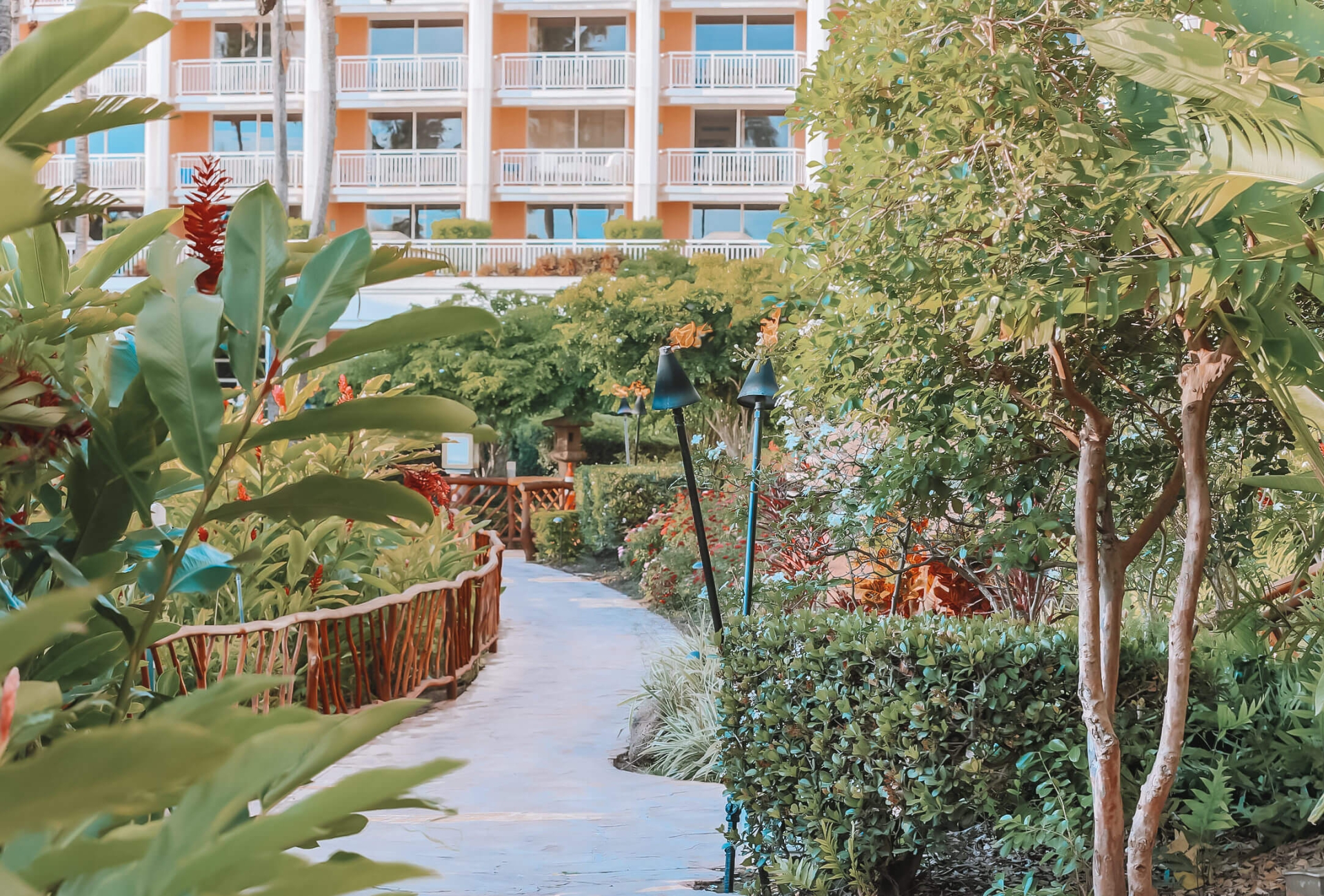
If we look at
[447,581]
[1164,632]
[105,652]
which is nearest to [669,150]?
[447,581]

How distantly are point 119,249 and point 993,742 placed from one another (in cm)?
285

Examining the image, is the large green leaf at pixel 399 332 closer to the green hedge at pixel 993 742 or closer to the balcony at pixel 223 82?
the green hedge at pixel 993 742

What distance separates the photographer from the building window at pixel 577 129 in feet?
88.6

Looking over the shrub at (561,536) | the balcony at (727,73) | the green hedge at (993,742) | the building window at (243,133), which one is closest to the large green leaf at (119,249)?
the green hedge at (993,742)

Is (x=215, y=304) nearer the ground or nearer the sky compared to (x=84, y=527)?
nearer the sky

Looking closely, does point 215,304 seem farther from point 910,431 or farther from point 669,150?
point 669,150

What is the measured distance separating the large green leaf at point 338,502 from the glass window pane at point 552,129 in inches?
1079

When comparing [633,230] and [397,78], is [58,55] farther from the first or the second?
[397,78]

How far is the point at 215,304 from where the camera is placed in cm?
85

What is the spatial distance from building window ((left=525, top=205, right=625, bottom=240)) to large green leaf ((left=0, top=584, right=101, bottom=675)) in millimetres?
26241

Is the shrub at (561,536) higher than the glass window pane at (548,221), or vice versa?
the glass window pane at (548,221)

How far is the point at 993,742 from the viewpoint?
3258 mm

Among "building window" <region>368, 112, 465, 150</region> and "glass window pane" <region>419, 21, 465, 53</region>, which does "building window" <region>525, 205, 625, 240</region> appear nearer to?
"building window" <region>368, 112, 465, 150</region>

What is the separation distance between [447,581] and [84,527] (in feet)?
20.3
